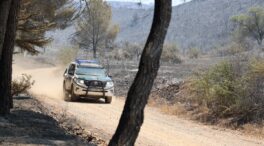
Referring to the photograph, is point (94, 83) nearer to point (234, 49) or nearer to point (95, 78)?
point (95, 78)

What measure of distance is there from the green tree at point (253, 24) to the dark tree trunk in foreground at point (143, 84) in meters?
61.2

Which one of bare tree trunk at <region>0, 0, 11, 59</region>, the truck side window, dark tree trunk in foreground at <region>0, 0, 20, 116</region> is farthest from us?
the truck side window

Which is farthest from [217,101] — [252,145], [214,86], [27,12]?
[27,12]

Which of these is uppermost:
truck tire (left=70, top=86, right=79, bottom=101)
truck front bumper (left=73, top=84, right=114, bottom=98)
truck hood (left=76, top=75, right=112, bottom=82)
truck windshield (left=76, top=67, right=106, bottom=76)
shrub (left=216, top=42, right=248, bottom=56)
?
shrub (left=216, top=42, right=248, bottom=56)

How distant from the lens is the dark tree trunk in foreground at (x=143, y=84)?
377 inches

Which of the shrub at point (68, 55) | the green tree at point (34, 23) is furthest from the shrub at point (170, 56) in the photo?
the green tree at point (34, 23)

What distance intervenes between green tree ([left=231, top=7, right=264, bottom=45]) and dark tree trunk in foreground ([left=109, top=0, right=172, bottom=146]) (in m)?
61.2

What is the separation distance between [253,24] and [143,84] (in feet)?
207

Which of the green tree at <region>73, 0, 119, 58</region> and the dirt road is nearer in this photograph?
the dirt road

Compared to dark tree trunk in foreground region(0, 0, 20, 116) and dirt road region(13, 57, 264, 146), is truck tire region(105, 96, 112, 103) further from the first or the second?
dark tree trunk in foreground region(0, 0, 20, 116)

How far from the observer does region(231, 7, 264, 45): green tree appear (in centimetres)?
6981

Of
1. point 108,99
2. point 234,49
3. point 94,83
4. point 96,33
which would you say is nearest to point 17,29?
point 94,83

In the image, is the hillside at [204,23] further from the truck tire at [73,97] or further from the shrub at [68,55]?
the truck tire at [73,97]

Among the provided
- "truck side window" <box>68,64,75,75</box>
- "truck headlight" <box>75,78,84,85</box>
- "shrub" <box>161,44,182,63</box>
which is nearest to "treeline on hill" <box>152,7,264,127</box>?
"truck headlight" <box>75,78,84,85</box>
